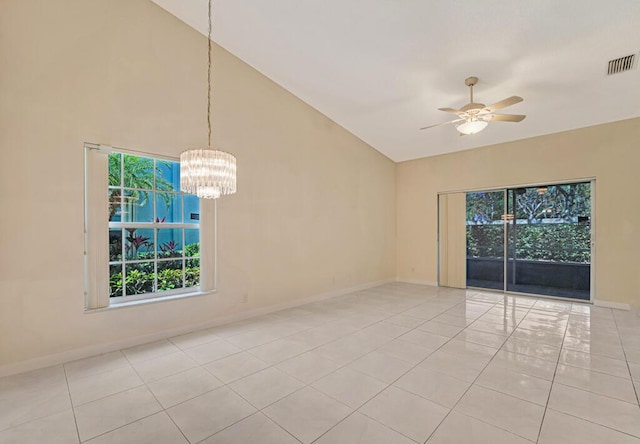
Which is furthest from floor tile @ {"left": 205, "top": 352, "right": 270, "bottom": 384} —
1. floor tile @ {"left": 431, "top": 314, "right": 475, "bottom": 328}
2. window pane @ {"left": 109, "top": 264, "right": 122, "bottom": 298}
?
floor tile @ {"left": 431, "top": 314, "right": 475, "bottom": 328}

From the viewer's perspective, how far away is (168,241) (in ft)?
12.3

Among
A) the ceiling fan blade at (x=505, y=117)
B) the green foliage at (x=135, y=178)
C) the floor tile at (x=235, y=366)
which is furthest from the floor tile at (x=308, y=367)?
the ceiling fan blade at (x=505, y=117)

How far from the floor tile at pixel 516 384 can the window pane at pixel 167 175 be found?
3965 mm

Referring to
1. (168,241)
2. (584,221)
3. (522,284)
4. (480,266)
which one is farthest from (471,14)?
(522,284)

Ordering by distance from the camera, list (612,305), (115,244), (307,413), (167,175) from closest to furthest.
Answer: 1. (307,413)
2. (115,244)
3. (167,175)
4. (612,305)

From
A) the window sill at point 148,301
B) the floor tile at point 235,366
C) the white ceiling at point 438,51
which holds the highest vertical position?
the white ceiling at point 438,51

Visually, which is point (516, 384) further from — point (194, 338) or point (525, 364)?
point (194, 338)

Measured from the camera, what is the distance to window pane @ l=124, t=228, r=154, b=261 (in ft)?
11.2

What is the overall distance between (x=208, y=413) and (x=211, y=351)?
1098 millimetres

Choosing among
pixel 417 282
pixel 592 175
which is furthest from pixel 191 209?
pixel 592 175

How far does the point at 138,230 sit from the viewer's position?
3508mm

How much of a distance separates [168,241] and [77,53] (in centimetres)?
217

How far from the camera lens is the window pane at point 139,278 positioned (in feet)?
11.3

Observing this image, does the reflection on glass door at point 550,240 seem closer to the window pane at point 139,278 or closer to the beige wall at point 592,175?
the beige wall at point 592,175
